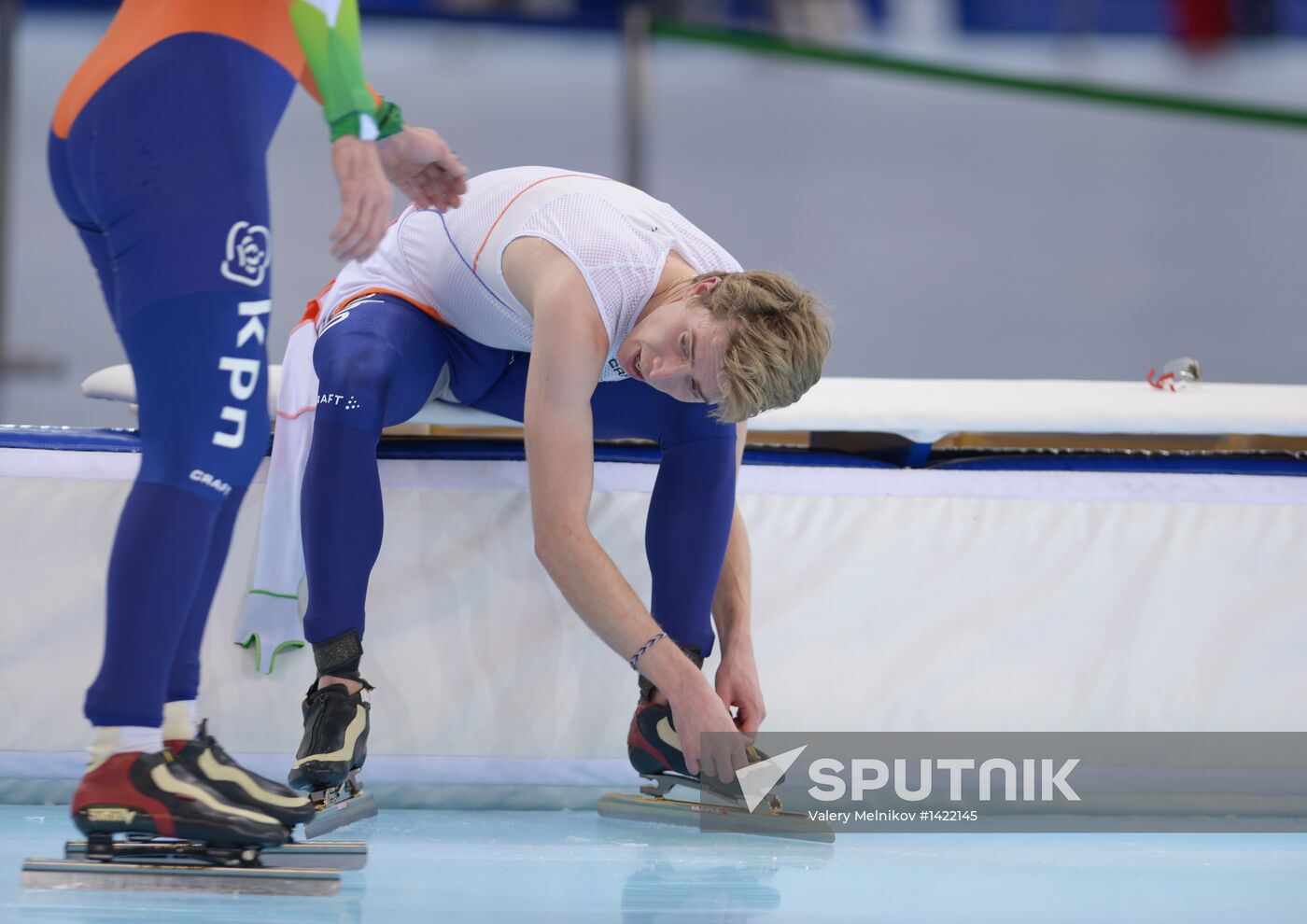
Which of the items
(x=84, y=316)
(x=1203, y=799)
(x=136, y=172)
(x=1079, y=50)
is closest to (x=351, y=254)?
(x=136, y=172)

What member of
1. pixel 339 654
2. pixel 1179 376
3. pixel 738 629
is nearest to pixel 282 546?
pixel 339 654

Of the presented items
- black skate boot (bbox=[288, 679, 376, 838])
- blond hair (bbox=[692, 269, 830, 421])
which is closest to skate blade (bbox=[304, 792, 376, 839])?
black skate boot (bbox=[288, 679, 376, 838])

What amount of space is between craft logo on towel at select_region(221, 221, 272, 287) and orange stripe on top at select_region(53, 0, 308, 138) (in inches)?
7.1

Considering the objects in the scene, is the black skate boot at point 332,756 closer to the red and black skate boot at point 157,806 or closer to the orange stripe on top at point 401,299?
the red and black skate boot at point 157,806

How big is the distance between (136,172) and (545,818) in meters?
0.98

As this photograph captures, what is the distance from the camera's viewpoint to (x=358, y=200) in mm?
1354

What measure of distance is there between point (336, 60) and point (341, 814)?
0.85m

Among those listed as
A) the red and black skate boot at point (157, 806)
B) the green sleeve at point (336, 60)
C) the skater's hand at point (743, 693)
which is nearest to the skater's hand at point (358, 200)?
the green sleeve at point (336, 60)

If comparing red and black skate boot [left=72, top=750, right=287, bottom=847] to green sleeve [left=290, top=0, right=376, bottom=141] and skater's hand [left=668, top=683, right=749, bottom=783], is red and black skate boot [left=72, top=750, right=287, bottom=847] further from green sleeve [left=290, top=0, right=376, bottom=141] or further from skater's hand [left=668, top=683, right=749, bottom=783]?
green sleeve [left=290, top=0, right=376, bottom=141]

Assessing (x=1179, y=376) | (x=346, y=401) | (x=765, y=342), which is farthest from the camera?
(x=1179, y=376)

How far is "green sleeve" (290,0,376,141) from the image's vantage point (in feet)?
4.47

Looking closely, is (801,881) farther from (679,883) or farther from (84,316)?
(84,316)

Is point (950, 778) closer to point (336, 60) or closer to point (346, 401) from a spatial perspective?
point (346, 401)

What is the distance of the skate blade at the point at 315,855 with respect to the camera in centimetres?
141
